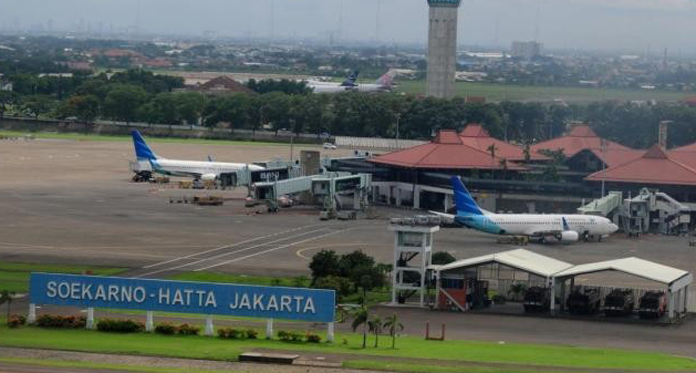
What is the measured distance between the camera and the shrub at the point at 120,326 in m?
69.1

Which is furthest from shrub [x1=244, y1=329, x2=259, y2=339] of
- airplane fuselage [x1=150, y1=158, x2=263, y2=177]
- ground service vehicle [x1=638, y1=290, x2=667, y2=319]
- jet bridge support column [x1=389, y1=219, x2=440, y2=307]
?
airplane fuselage [x1=150, y1=158, x2=263, y2=177]

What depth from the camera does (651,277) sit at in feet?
262

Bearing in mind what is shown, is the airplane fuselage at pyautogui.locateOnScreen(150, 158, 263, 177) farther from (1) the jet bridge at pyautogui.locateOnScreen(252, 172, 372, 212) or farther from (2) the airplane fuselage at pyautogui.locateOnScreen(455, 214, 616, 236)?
(2) the airplane fuselage at pyautogui.locateOnScreen(455, 214, 616, 236)

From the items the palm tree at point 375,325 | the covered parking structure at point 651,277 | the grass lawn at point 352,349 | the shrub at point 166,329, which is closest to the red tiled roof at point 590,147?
the covered parking structure at point 651,277

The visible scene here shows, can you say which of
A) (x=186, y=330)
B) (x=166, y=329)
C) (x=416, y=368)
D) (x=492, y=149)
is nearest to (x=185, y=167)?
(x=492, y=149)

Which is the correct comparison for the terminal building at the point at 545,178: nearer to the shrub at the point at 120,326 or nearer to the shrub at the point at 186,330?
the shrub at the point at 186,330

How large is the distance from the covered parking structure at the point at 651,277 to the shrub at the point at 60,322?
81.9 ft

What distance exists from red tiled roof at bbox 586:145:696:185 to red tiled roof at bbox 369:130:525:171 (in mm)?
13513

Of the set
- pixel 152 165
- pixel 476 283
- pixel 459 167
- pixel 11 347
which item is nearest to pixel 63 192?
pixel 152 165

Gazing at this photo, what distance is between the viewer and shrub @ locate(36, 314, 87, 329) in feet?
230

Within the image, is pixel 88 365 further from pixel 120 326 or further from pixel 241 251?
pixel 241 251

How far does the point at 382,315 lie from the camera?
79.1 meters

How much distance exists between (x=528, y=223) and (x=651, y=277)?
36547 millimetres

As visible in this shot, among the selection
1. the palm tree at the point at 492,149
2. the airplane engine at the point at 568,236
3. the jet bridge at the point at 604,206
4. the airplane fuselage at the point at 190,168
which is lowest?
the airplane fuselage at the point at 190,168
